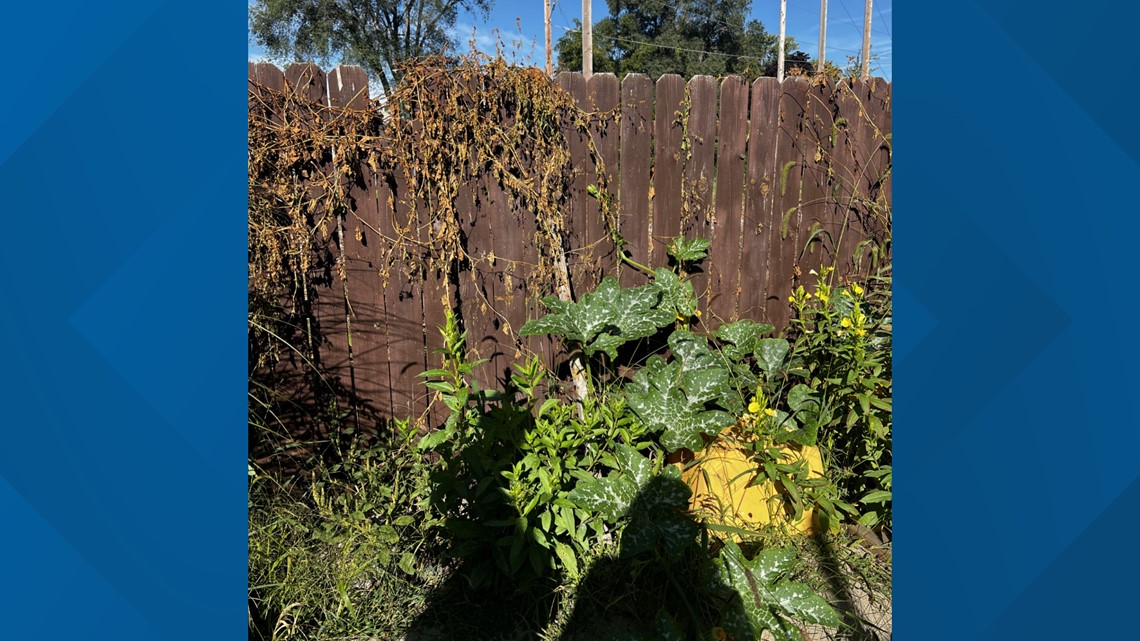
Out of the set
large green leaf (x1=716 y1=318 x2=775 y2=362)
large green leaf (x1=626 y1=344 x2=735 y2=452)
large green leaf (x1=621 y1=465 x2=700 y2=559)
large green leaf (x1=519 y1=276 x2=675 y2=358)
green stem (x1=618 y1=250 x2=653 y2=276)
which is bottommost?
large green leaf (x1=621 y1=465 x2=700 y2=559)

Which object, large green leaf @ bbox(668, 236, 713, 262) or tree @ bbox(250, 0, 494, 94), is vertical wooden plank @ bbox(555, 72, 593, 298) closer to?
large green leaf @ bbox(668, 236, 713, 262)

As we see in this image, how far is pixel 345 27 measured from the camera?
68.8 feet

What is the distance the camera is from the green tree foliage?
23234 millimetres

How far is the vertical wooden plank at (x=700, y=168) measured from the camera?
10.3 ft

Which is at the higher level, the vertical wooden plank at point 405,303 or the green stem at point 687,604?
the vertical wooden plank at point 405,303

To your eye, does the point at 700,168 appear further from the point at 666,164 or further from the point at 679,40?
the point at 679,40

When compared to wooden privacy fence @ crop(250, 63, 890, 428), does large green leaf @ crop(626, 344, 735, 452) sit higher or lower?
lower

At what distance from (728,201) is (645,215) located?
1.50 ft

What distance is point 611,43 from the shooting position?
24.0 m

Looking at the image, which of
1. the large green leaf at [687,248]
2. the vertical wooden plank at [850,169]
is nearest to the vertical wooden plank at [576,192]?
the large green leaf at [687,248]

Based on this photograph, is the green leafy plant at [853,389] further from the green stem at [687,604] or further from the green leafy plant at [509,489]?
the green leafy plant at [509,489]

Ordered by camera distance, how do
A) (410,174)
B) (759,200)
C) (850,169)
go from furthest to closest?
(850,169) < (759,200) < (410,174)

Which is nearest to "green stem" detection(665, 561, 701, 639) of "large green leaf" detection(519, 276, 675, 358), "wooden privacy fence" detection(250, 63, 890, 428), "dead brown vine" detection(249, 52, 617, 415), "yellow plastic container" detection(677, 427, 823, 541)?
"yellow plastic container" detection(677, 427, 823, 541)

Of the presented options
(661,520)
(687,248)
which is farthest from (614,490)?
(687,248)
